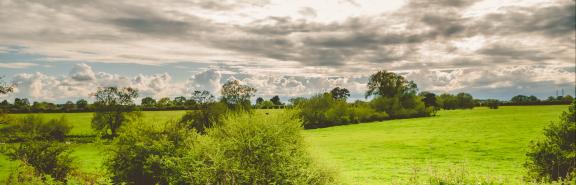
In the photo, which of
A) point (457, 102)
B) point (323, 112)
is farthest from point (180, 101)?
point (457, 102)

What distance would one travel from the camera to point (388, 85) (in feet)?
414

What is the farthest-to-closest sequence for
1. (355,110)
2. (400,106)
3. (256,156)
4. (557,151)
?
(400,106)
(355,110)
(256,156)
(557,151)

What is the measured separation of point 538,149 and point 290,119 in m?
13.8

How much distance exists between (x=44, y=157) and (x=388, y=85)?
11046 centimetres

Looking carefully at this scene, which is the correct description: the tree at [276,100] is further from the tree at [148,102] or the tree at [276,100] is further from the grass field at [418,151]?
the grass field at [418,151]

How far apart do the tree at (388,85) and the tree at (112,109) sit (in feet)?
229

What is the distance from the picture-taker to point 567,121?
2181 cm

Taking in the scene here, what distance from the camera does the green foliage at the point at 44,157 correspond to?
82.7ft

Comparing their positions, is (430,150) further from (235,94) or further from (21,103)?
(21,103)

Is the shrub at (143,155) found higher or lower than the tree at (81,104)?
lower

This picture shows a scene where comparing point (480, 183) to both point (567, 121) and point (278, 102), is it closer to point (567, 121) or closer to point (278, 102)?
point (567, 121)

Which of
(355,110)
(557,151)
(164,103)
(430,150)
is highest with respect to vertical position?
(164,103)

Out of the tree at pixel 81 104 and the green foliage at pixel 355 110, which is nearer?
the green foliage at pixel 355 110

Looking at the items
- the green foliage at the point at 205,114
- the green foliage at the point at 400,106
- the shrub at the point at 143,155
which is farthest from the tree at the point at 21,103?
the shrub at the point at 143,155
